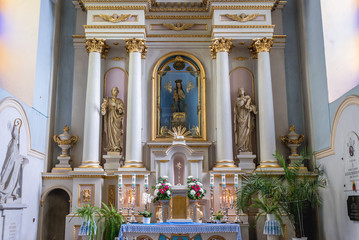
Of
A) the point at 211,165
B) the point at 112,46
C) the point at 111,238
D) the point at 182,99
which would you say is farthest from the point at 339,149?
the point at 112,46

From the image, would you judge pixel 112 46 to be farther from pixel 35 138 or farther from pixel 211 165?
pixel 211 165

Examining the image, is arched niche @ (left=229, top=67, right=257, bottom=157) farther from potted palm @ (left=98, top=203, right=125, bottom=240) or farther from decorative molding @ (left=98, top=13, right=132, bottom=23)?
potted palm @ (left=98, top=203, right=125, bottom=240)

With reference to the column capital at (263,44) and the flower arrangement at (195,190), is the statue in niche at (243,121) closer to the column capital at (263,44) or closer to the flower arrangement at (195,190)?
the column capital at (263,44)

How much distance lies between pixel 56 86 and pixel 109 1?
3.28 meters

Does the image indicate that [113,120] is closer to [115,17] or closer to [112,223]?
[115,17]

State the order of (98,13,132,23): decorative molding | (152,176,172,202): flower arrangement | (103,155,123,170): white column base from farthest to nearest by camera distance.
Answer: (98,13,132,23): decorative molding < (103,155,123,170): white column base < (152,176,172,202): flower arrangement

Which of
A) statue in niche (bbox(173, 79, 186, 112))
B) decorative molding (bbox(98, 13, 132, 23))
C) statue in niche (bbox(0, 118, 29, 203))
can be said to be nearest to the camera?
statue in niche (bbox(0, 118, 29, 203))

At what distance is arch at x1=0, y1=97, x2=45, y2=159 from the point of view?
9.49 m

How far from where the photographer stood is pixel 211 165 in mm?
12953

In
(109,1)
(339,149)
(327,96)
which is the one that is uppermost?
(109,1)

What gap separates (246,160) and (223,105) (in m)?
1.89

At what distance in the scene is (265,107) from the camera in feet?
41.3

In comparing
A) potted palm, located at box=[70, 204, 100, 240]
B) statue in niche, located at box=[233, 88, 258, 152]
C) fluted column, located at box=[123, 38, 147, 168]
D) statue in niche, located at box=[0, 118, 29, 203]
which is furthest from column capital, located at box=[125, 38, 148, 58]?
potted palm, located at box=[70, 204, 100, 240]

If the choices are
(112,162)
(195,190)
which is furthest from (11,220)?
(195,190)
